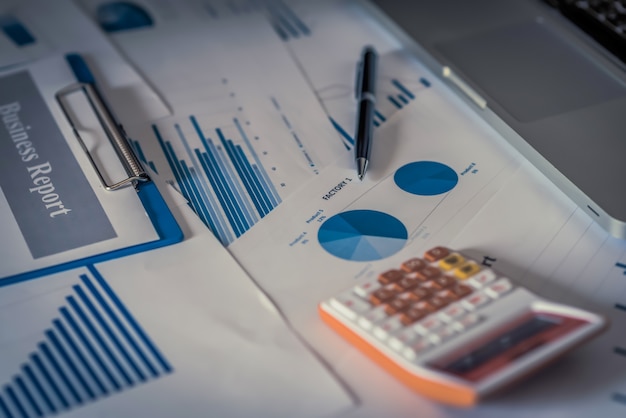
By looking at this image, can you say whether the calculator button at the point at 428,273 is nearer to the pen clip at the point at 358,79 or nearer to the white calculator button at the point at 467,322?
the white calculator button at the point at 467,322

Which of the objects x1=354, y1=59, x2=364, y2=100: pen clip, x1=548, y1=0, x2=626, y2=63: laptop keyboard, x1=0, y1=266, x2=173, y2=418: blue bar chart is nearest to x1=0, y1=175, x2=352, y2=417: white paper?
x1=0, y1=266, x2=173, y2=418: blue bar chart

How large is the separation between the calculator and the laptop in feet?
0.43

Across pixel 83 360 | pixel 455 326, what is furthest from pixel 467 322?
pixel 83 360

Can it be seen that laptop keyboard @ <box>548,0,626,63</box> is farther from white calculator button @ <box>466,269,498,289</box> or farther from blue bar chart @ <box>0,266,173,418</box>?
blue bar chart @ <box>0,266,173,418</box>

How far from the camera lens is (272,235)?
1.92ft

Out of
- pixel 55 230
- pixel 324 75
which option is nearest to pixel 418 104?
pixel 324 75

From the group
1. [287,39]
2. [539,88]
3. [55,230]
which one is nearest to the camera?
[55,230]

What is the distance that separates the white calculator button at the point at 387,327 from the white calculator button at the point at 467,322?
3 cm

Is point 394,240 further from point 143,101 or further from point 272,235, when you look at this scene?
point 143,101

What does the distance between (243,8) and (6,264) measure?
1.48 feet

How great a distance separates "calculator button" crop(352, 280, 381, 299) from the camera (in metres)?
0.50

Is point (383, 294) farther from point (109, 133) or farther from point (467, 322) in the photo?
point (109, 133)

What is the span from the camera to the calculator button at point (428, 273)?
1.70ft

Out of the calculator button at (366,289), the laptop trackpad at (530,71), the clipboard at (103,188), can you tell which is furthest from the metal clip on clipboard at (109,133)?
the laptop trackpad at (530,71)
